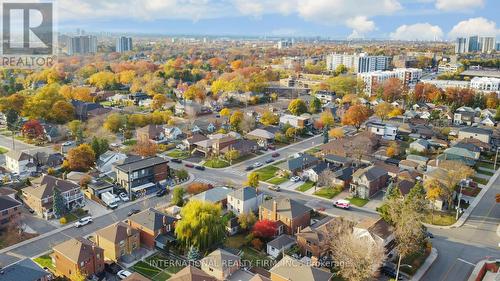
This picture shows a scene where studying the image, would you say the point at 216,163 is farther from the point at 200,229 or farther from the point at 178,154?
the point at 200,229

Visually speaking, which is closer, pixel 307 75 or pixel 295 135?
pixel 295 135

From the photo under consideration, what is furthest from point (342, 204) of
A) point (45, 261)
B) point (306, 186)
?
point (45, 261)

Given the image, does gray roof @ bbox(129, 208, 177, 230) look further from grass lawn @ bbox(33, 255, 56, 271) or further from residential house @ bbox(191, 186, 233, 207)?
grass lawn @ bbox(33, 255, 56, 271)

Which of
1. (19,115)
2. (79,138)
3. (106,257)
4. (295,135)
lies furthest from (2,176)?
(295,135)

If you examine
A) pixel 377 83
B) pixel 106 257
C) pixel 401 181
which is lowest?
pixel 106 257

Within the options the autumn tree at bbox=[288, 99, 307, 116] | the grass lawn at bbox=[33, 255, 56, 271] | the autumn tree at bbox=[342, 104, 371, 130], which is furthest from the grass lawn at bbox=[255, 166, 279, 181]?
the autumn tree at bbox=[288, 99, 307, 116]

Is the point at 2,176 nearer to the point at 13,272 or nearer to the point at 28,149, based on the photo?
the point at 28,149
